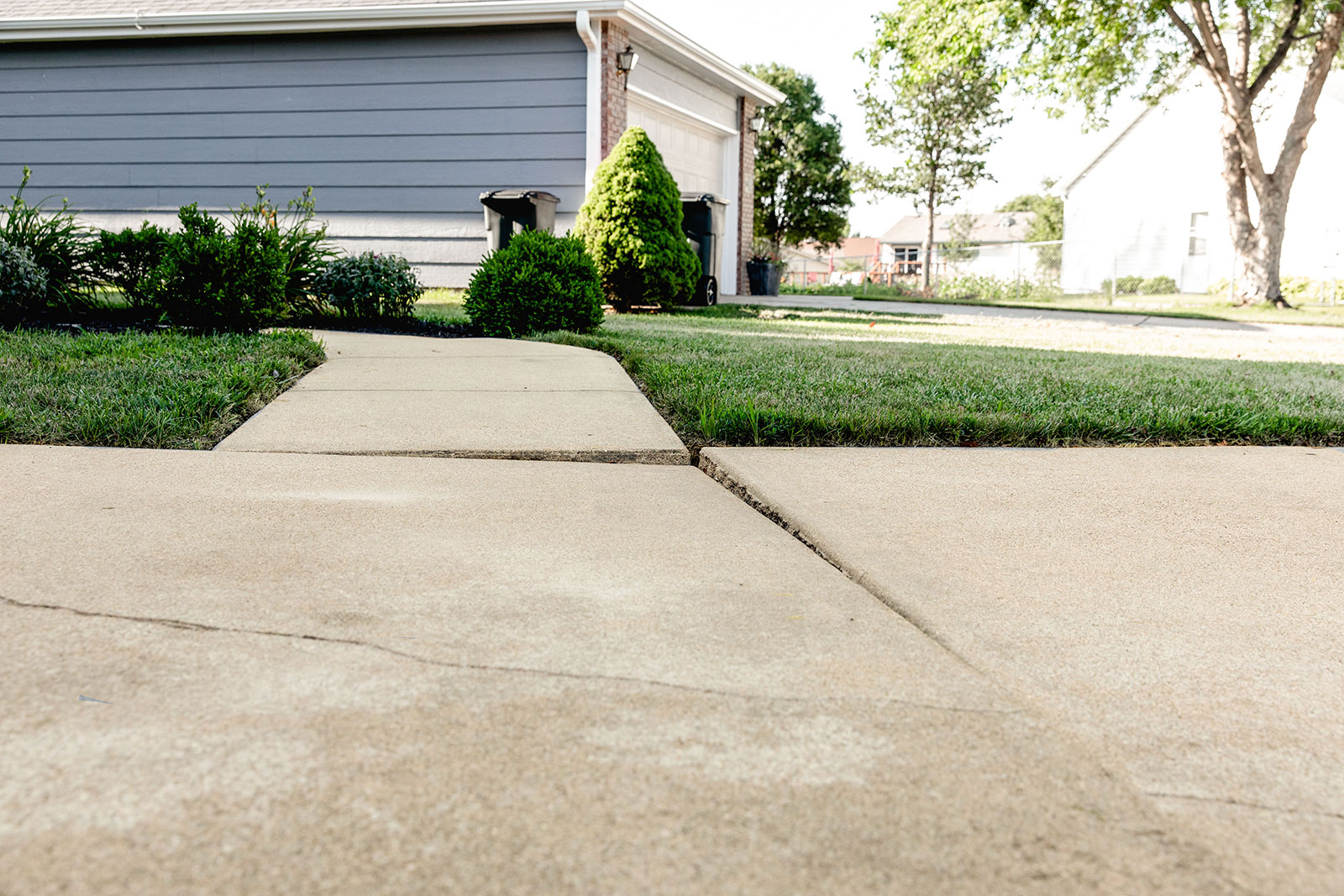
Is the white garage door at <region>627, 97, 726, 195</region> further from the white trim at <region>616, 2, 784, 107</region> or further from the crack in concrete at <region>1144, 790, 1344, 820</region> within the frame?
the crack in concrete at <region>1144, 790, 1344, 820</region>

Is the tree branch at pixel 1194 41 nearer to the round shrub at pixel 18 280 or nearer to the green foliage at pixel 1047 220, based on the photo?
the round shrub at pixel 18 280

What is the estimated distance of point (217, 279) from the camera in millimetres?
5250

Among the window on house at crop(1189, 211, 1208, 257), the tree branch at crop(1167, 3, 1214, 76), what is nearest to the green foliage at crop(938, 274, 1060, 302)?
the window on house at crop(1189, 211, 1208, 257)

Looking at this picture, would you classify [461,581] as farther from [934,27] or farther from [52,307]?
[934,27]

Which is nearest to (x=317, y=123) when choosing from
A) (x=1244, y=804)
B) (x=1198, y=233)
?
(x=1244, y=804)

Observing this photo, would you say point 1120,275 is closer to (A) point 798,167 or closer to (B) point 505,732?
(A) point 798,167

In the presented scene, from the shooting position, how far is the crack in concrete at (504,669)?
55.3 inches

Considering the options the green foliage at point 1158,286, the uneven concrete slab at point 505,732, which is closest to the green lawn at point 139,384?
the uneven concrete slab at point 505,732

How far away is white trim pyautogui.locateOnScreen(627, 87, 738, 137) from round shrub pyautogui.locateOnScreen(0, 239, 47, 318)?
7.10 meters

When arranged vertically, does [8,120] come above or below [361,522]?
→ above

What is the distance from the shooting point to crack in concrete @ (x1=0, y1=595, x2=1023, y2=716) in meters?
1.40

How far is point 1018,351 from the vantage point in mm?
6215

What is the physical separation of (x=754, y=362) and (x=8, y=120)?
38.4 ft

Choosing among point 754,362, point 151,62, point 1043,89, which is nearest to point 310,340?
point 754,362
